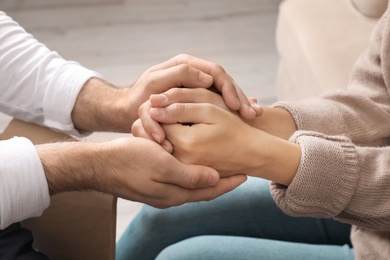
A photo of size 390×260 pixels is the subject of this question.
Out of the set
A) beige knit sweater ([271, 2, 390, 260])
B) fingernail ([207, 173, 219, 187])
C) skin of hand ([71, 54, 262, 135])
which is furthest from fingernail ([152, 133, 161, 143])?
beige knit sweater ([271, 2, 390, 260])

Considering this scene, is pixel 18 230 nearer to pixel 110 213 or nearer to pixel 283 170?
pixel 110 213

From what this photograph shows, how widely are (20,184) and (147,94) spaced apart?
300 mm

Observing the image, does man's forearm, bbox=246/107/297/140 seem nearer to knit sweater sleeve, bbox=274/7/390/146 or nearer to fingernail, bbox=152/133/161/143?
knit sweater sleeve, bbox=274/7/390/146

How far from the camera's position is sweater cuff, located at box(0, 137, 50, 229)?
0.88m

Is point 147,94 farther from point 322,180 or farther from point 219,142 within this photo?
point 322,180

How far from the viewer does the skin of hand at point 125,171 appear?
0.93 m

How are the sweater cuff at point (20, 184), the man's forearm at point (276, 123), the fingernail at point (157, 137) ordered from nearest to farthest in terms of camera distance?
the sweater cuff at point (20, 184), the fingernail at point (157, 137), the man's forearm at point (276, 123)

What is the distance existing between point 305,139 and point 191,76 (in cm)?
23

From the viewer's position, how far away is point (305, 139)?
0.96 metres

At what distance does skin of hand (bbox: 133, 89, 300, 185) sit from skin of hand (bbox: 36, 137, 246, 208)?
0.11 ft

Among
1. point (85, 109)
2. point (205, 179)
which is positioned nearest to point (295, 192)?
point (205, 179)

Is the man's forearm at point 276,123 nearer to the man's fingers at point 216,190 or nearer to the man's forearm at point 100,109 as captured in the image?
the man's fingers at point 216,190

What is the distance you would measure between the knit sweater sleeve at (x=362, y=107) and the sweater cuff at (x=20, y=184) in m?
0.45

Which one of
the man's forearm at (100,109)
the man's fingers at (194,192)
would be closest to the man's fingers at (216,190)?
the man's fingers at (194,192)
